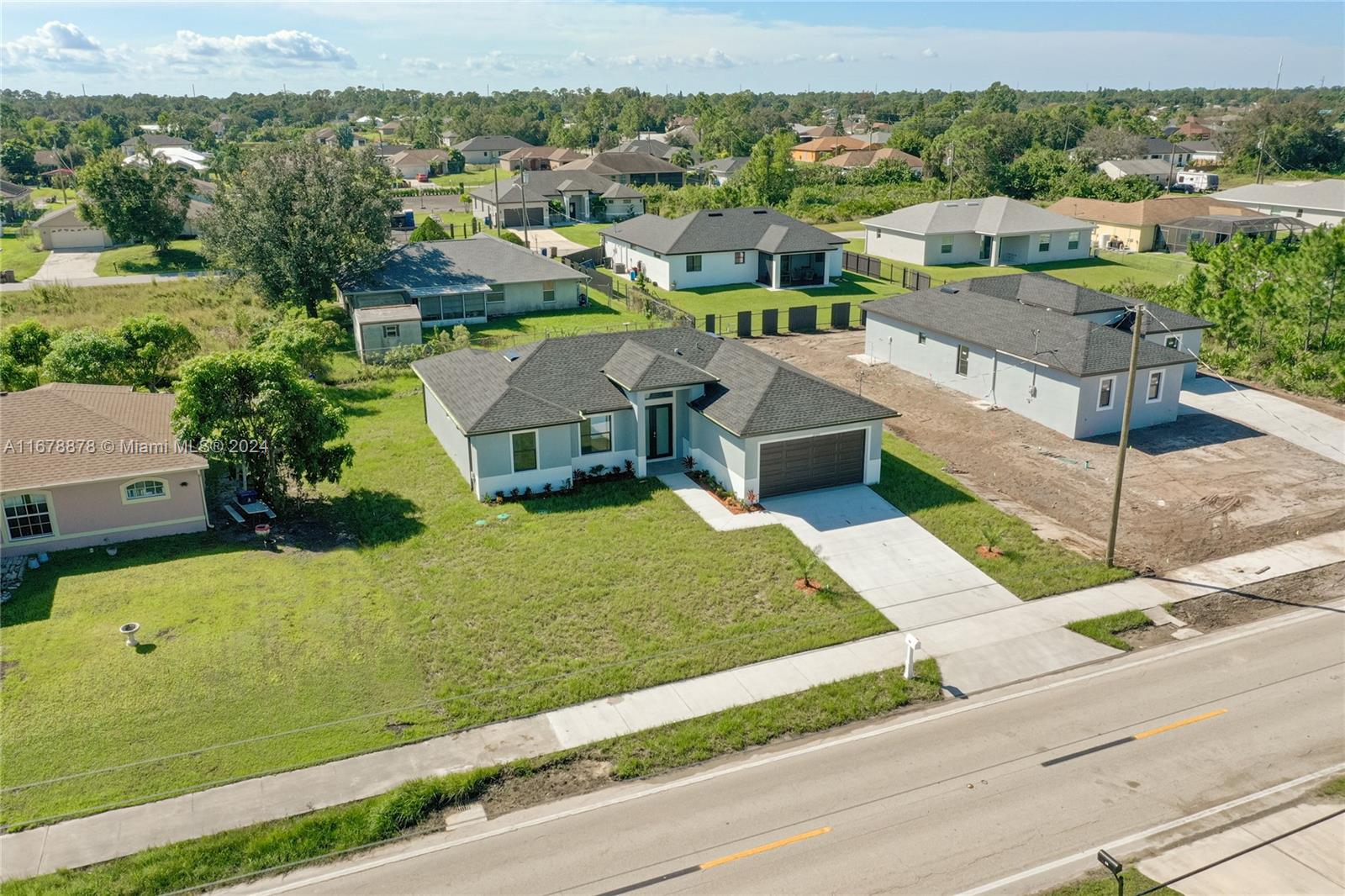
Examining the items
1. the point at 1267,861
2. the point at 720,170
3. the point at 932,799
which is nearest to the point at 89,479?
the point at 932,799

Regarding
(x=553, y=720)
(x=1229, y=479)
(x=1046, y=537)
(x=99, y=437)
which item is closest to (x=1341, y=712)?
(x=1046, y=537)

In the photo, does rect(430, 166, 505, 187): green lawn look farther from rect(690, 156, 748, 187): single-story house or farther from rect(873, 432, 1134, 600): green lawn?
rect(873, 432, 1134, 600): green lawn

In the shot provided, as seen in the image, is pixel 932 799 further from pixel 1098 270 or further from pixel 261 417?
pixel 1098 270

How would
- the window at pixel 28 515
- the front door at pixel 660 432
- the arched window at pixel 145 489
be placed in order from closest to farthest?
the window at pixel 28 515 < the arched window at pixel 145 489 < the front door at pixel 660 432

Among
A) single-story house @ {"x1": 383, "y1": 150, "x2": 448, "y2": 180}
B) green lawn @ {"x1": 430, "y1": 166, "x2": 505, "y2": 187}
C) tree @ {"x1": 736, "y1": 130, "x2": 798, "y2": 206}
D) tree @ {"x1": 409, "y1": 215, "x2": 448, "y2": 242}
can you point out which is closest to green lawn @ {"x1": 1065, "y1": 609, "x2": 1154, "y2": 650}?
tree @ {"x1": 409, "y1": 215, "x2": 448, "y2": 242}

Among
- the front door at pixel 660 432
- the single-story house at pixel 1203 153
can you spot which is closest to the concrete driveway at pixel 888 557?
the front door at pixel 660 432

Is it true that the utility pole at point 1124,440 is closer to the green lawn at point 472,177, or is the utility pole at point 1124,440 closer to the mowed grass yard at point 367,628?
the mowed grass yard at point 367,628
